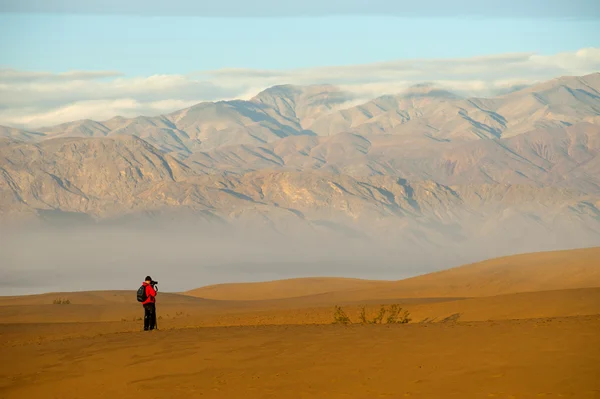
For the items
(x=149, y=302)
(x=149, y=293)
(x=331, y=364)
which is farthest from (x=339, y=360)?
(x=149, y=302)

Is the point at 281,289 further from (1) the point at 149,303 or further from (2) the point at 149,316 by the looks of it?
(1) the point at 149,303

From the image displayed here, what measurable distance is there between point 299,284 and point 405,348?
60.0 m

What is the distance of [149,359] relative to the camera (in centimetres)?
1978

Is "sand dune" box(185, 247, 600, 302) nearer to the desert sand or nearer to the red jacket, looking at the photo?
the desert sand

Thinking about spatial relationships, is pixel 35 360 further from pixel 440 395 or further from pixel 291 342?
pixel 440 395

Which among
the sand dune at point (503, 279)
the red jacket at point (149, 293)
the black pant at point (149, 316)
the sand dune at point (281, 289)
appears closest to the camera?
the red jacket at point (149, 293)

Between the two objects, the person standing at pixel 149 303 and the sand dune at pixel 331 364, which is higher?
the person standing at pixel 149 303

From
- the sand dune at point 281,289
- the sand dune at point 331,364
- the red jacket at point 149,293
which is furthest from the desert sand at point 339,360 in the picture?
the sand dune at point 281,289

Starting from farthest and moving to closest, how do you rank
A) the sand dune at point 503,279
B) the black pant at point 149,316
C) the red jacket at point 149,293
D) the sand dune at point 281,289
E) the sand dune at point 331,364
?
1. the sand dune at point 281,289
2. the sand dune at point 503,279
3. the black pant at point 149,316
4. the red jacket at point 149,293
5. the sand dune at point 331,364

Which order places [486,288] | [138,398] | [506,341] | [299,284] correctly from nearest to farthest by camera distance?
[138,398] < [506,341] < [486,288] < [299,284]

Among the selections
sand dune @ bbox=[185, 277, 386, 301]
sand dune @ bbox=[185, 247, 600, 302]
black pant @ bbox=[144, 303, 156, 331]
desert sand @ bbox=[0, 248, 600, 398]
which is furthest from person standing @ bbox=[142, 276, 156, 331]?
sand dune @ bbox=[185, 277, 386, 301]

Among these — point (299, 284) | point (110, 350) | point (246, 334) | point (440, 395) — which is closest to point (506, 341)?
point (440, 395)

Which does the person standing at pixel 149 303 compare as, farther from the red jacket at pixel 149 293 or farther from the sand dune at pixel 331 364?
the sand dune at pixel 331 364

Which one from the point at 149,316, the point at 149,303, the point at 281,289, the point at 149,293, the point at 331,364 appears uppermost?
the point at 281,289
